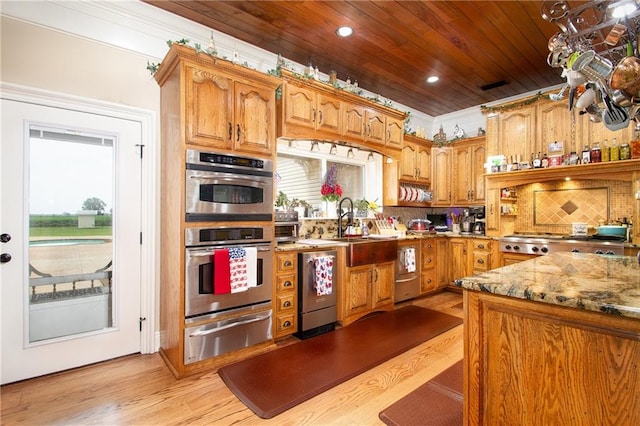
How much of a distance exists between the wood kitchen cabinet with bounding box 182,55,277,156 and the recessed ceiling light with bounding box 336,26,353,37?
89 cm

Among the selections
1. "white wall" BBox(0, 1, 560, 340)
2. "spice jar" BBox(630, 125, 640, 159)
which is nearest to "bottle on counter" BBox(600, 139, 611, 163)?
"spice jar" BBox(630, 125, 640, 159)

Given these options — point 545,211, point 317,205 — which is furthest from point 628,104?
point 545,211

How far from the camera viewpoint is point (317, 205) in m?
4.16

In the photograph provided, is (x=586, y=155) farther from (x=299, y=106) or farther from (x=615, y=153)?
(x=299, y=106)

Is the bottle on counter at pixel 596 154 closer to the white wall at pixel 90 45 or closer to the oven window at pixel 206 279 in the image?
the oven window at pixel 206 279

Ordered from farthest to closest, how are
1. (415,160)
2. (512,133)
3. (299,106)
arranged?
(415,160) < (512,133) < (299,106)

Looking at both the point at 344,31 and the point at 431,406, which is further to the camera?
the point at 344,31

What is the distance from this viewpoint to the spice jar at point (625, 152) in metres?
3.46

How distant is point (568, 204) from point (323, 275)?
3.55 meters

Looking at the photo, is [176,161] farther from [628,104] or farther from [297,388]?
[628,104]

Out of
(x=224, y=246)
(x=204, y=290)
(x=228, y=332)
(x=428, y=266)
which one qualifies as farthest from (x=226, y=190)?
(x=428, y=266)

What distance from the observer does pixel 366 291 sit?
3.60 m

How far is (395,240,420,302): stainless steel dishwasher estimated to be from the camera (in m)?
4.13

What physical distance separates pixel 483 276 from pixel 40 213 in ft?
9.98
